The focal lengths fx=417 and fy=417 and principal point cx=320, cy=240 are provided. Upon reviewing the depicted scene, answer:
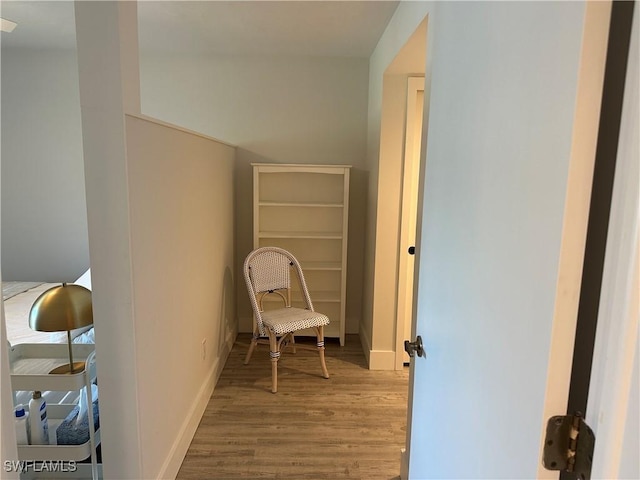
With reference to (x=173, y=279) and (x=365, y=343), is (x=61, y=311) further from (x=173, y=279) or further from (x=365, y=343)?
(x=365, y=343)

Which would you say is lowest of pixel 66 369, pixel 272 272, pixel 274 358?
pixel 274 358

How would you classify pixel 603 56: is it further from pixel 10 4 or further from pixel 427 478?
pixel 10 4

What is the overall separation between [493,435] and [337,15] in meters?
2.49

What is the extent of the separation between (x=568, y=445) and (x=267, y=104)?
342cm

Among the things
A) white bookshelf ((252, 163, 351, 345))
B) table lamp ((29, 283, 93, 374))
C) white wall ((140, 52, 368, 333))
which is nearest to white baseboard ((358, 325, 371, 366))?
white bookshelf ((252, 163, 351, 345))

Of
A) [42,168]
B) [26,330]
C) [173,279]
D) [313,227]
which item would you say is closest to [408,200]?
[313,227]

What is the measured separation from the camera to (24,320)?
261 centimetres

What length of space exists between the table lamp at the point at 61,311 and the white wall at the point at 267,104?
2.21 metres

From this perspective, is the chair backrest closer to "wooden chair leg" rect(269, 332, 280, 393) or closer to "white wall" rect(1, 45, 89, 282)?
"wooden chair leg" rect(269, 332, 280, 393)

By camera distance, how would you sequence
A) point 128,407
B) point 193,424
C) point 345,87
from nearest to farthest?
point 128,407, point 193,424, point 345,87

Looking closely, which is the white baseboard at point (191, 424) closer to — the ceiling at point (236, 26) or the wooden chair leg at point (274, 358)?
the wooden chair leg at point (274, 358)

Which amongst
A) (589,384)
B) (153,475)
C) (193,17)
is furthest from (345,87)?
(589,384)

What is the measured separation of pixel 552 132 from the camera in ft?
1.90
